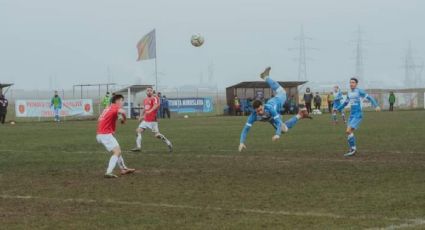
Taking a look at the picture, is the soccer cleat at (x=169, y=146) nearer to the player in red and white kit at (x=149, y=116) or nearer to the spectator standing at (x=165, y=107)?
the player in red and white kit at (x=149, y=116)

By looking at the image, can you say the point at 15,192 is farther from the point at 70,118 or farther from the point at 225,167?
the point at 70,118

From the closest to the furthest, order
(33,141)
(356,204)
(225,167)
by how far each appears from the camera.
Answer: (356,204)
(225,167)
(33,141)

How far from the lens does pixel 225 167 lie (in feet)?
55.2

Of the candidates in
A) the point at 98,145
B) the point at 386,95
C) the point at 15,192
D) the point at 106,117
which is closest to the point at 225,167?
the point at 106,117

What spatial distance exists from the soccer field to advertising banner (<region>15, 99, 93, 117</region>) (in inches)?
1278

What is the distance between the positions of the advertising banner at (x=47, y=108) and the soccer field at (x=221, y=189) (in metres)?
32.5

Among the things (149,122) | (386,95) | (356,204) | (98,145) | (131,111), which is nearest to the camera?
(356,204)

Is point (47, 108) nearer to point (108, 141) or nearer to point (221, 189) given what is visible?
point (108, 141)

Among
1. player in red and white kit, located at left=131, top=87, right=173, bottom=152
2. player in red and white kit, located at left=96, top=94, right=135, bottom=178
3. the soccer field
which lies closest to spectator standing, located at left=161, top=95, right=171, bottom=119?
player in red and white kit, located at left=131, top=87, right=173, bottom=152

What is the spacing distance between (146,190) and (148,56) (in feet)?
152

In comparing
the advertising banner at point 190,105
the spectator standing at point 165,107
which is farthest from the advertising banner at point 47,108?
the advertising banner at point 190,105

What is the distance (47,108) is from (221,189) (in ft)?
148

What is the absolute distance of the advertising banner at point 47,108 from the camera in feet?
179

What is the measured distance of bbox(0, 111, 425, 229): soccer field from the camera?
979cm
